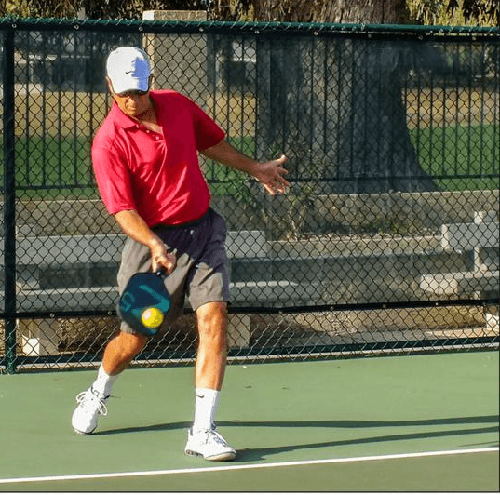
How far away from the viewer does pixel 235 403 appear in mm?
8352

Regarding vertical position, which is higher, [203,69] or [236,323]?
[203,69]

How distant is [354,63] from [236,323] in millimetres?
1847

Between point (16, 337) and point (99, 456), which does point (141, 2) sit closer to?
point (16, 337)

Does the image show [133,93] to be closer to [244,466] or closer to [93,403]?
[93,403]

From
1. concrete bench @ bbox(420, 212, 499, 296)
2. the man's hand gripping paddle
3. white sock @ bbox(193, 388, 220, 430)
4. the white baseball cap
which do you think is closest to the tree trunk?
concrete bench @ bbox(420, 212, 499, 296)

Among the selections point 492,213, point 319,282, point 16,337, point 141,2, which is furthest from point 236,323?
point 141,2

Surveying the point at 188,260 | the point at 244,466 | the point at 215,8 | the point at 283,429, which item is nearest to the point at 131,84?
the point at 188,260

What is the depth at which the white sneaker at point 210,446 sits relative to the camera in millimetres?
6926

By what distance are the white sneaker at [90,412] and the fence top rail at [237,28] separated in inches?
100

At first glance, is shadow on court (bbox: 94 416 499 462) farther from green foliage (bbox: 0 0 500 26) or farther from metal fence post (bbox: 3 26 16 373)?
green foliage (bbox: 0 0 500 26)

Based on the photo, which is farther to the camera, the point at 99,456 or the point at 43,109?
the point at 43,109

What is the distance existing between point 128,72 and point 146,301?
106 centimetres

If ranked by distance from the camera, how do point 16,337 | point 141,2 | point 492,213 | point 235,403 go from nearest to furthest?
point 235,403, point 16,337, point 492,213, point 141,2

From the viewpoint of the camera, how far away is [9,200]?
29.7 feet
